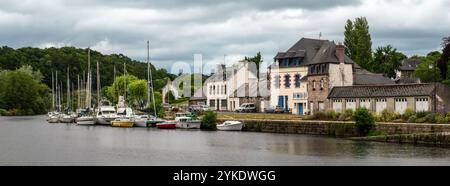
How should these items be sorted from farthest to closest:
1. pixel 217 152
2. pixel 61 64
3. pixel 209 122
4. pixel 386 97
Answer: pixel 61 64 → pixel 209 122 → pixel 386 97 → pixel 217 152

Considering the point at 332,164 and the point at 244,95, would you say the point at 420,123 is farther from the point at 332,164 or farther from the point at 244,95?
the point at 244,95

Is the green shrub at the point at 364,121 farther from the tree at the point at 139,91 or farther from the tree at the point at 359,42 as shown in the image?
the tree at the point at 139,91

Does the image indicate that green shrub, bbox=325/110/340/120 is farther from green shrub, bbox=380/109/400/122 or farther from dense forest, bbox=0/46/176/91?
dense forest, bbox=0/46/176/91

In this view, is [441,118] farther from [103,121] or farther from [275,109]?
[103,121]

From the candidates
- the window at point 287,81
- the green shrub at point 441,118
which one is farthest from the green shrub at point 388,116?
the window at point 287,81

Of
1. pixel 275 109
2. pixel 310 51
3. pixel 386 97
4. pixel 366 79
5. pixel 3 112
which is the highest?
pixel 310 51

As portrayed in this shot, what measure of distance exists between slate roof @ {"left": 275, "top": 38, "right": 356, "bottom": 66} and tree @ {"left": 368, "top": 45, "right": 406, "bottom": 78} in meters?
16.1

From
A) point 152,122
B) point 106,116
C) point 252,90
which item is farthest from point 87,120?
point 252,90

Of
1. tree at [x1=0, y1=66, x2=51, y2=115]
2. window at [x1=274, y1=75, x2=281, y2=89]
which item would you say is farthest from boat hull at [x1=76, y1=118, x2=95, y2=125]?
tree at [x1=0, y1=66, x2=51, y2=115]

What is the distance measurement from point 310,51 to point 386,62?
20.6 metres

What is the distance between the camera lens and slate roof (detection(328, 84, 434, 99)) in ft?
Answer: 182

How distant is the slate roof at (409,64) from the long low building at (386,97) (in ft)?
202

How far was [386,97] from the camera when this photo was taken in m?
57.9
